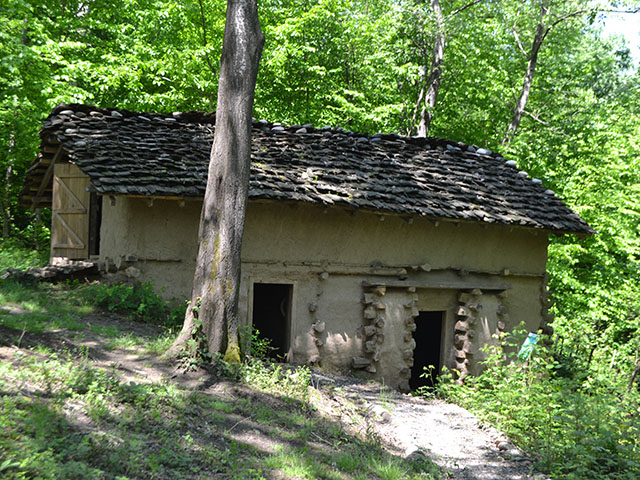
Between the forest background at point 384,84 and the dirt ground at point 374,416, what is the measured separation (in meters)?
7.82

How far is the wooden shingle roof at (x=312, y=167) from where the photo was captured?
8375 millimetres

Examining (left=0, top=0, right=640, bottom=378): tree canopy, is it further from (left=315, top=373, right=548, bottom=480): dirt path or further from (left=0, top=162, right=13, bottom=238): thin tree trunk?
(left=315, top=373, right=548, bottom=480): dirt path

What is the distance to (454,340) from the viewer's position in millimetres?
10625

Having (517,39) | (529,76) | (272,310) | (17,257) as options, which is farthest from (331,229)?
(517,39)

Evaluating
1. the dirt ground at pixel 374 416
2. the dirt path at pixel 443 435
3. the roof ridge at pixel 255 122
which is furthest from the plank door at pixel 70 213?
the dirt path at pixel 443 435

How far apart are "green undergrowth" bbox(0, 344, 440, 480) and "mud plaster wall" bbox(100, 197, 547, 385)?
3120mm

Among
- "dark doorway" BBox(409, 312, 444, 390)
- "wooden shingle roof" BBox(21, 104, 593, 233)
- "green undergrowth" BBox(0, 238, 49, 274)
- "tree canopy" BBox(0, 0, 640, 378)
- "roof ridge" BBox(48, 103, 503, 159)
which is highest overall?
"tree canopy" BBox(0, 0, 640, 378)

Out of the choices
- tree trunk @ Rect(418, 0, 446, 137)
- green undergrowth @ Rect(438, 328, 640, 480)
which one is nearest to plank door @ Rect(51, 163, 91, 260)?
green undergrowth @ Rect(438, 328, 640, 480)

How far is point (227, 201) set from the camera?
6.27 meters

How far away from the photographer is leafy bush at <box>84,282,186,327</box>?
317 inches

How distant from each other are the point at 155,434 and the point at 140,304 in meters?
4.23

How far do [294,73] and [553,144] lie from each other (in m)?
9.04

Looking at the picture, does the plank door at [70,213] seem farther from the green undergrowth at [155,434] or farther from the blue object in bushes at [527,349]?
the blue object in bushes at [527,349]

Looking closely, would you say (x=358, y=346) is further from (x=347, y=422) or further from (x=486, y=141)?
(x=486, y=141)
